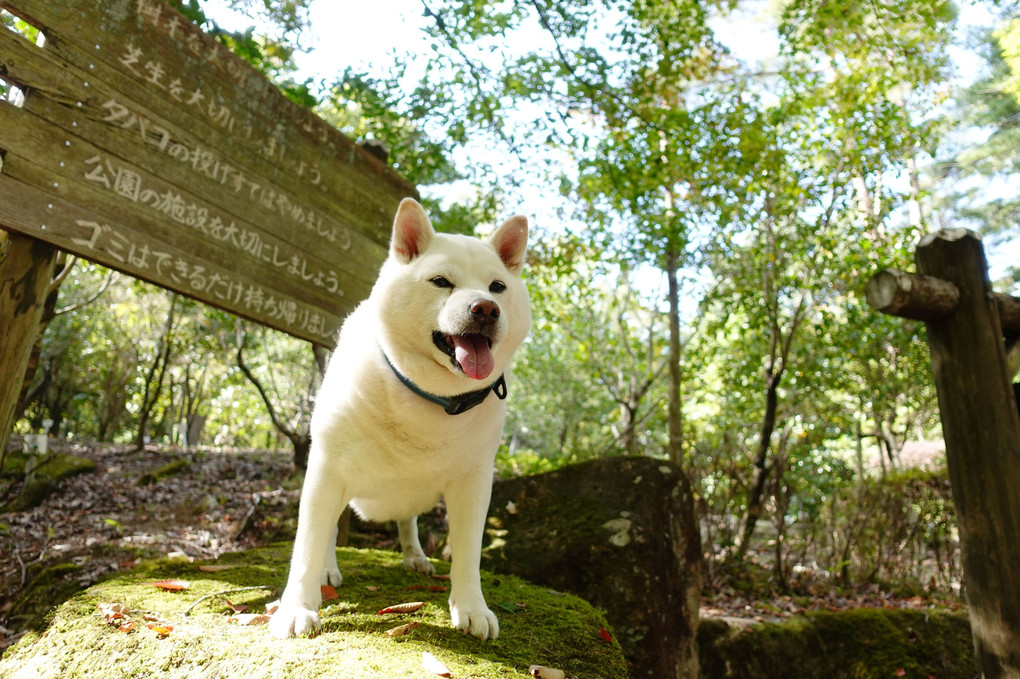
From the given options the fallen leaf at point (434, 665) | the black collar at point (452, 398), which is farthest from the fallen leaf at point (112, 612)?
the black collar at point (452, 398)

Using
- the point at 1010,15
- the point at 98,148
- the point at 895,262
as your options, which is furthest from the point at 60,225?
the point at 1010,15

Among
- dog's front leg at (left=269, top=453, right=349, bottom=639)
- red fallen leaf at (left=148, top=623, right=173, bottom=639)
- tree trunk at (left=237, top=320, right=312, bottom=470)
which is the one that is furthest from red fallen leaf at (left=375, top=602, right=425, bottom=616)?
tree trunk at (left=237, top=320, right=312, bottom=470)

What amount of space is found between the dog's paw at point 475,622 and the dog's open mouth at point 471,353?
0.97 metres

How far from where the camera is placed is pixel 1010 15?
54.4 ft

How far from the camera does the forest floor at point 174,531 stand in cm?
441

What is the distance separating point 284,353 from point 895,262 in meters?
13.2

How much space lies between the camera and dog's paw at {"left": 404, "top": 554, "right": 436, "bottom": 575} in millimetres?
3314

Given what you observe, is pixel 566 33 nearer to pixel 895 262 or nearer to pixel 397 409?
pixel 397 409

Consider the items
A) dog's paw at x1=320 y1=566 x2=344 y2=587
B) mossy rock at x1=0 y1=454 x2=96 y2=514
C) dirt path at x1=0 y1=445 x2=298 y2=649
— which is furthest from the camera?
mossy rock at x1=0 y1=454 x2=96 y2=514

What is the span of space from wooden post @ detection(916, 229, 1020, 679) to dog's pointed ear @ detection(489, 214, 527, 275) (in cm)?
333

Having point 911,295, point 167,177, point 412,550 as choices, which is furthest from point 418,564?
point 911,295

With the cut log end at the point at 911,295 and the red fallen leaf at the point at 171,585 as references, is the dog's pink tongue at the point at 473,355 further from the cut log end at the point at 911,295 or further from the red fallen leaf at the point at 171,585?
the cut log end at the point at 911,295

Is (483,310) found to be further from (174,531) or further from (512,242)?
(174,531)

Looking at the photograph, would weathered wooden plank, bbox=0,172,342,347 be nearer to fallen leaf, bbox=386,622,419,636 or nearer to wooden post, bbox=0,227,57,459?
wooden post, bbox=0,227,57,459
